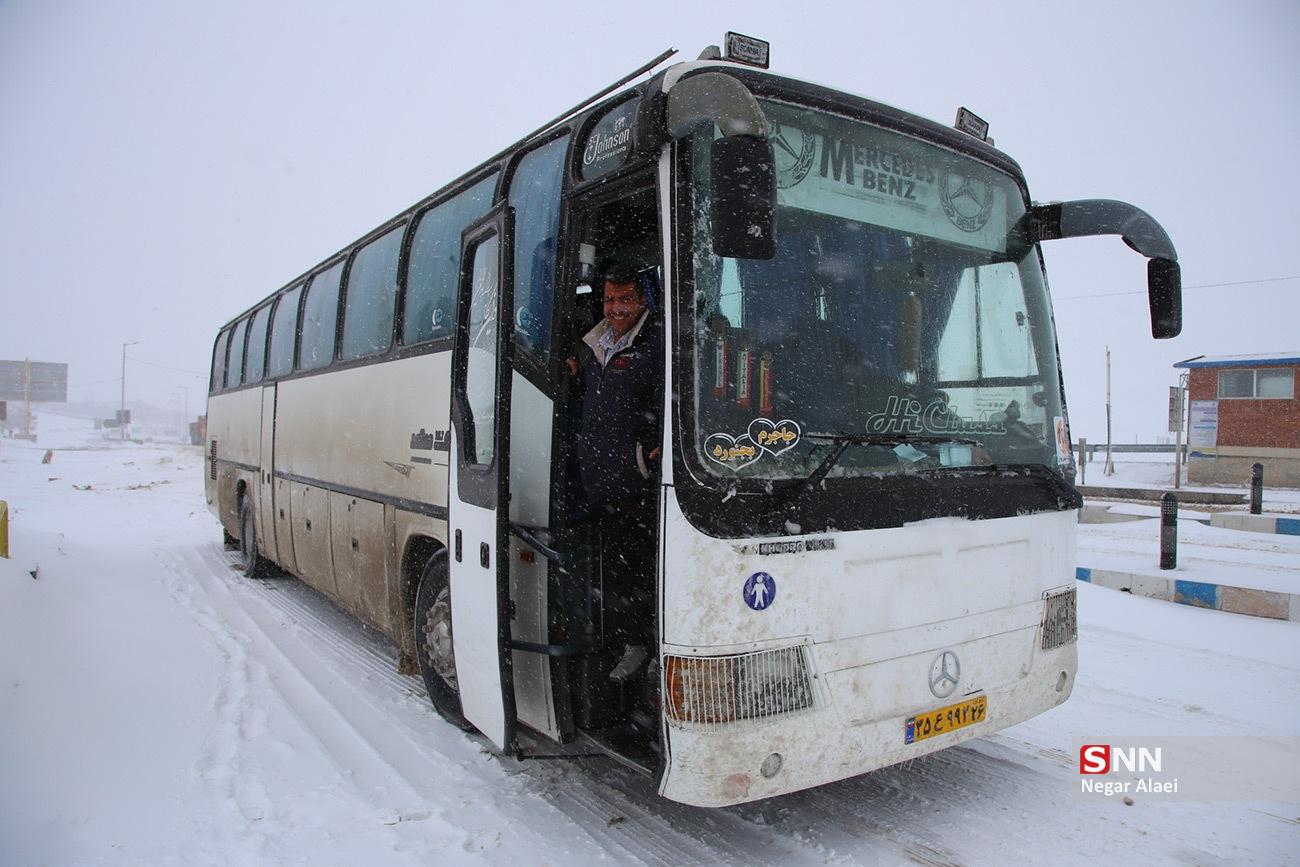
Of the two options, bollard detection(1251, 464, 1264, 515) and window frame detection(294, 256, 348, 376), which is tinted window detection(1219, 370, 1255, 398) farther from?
window frame detection(294, 256, 348, 376)

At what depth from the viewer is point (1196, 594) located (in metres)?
8.35

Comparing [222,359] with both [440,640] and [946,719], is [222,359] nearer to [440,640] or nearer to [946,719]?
[440,640]

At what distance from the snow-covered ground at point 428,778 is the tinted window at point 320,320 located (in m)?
2.60

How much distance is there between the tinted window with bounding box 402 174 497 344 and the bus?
0.12 metres

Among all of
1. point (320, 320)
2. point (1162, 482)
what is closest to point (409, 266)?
point (320, 320)

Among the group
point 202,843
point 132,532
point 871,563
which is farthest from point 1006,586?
point 132,532

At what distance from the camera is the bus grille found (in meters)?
3.87

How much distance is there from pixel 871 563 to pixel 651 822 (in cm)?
161

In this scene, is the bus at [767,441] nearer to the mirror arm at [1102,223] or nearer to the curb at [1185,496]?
the mirror arm at [1102,223]

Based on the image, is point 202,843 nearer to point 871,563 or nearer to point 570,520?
point 570,520

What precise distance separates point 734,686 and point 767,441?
0.92 metres

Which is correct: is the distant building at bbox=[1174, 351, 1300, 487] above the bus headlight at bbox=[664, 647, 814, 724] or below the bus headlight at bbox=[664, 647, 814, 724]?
above

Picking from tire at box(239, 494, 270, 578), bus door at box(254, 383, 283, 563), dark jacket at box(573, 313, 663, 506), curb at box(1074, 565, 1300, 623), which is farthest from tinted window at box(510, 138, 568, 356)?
tire at box(239, 494, 270, 578)

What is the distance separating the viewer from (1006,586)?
12.1 ft
